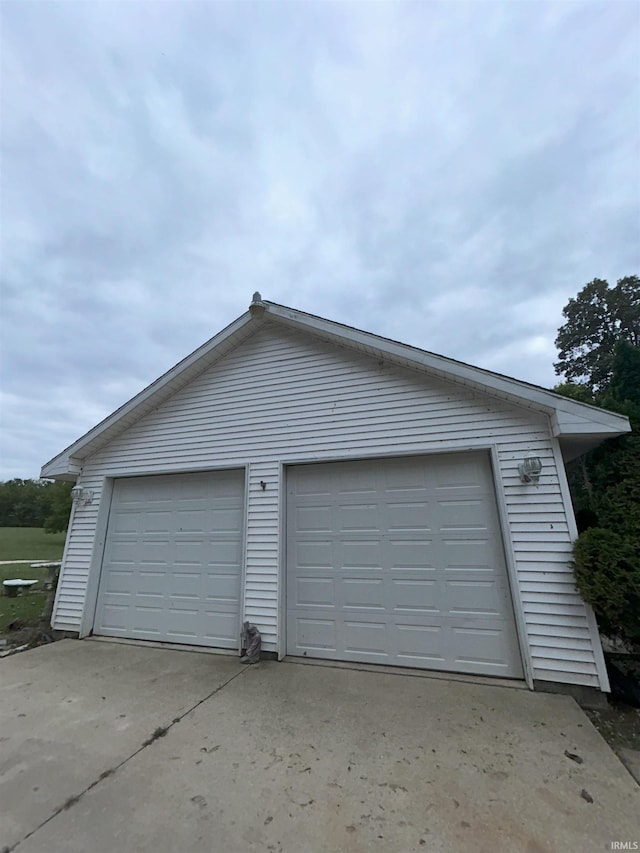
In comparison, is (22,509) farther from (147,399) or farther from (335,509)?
(335,509)

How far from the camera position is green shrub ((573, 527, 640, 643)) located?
3166 mm

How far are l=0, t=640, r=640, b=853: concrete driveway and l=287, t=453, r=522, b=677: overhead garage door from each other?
401 millimetres

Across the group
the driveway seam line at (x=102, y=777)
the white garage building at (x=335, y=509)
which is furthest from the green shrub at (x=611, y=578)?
the driveway seam line at (x=102, y=777)

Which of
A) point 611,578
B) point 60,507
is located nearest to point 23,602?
point 611,578

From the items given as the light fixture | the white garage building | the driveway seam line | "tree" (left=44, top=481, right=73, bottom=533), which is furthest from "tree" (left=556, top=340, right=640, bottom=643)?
"tree" (left=44, top=481, right=73, bottom=533)

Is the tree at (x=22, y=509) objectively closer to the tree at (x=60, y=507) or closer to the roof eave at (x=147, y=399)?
the tree at (x=60, y=507)

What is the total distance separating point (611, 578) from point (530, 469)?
119cm

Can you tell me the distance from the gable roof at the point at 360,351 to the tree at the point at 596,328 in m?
17.6

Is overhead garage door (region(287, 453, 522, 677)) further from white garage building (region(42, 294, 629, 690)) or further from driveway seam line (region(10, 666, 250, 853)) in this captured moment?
driveway seam line (region(10, 666, 250, 853))

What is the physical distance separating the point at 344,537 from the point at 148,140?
363 inches

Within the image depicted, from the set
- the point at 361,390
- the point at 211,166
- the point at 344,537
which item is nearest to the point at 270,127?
the point at 211,166

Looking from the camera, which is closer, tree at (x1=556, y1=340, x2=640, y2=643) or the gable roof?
tree at (x1=556, y1=340, x2=640, y2=643)

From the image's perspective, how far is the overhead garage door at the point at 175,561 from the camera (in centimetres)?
495

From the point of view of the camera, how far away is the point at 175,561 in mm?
5324
